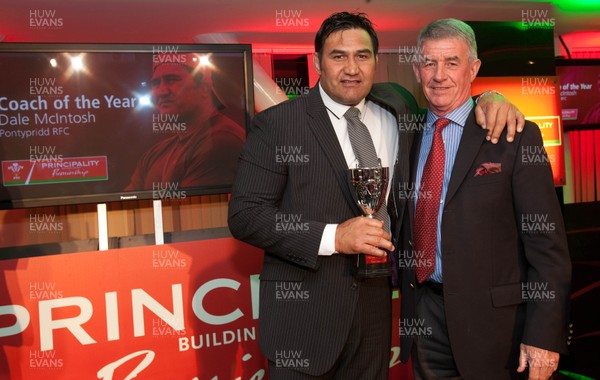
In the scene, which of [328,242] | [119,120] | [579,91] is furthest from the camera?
[579,91]

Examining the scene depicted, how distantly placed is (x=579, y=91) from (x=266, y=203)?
4050mm

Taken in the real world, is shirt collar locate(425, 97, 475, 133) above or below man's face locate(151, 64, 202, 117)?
below

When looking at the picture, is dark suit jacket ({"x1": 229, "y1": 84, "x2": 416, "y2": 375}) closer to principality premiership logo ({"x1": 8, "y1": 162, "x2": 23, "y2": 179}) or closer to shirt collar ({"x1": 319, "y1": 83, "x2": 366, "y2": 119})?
shirt collar ({"x1": 319, "y1": 83, "x2": 366, "y2": 119})

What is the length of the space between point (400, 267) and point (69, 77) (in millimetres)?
2058

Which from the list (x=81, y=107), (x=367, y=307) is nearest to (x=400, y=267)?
(x=367, y=307)

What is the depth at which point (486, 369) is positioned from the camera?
170 cm

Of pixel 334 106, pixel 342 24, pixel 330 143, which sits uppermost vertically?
pixel 342 24

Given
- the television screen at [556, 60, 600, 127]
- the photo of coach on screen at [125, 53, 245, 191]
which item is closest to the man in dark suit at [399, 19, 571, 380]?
the photo of coach on screen at [125, 53, 245, 191]

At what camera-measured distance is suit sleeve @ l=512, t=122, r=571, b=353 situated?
1607 millimetres

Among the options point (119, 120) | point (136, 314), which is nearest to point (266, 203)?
point (136, 314)

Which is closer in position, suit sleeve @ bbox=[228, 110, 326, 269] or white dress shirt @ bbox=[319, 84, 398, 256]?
suit sleeve @ bbox=[228, 110, 326, 269]

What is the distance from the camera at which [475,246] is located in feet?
5.49

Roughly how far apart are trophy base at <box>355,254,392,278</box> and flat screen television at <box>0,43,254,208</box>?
1602mm

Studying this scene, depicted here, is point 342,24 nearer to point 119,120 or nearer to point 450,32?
point 450,32
